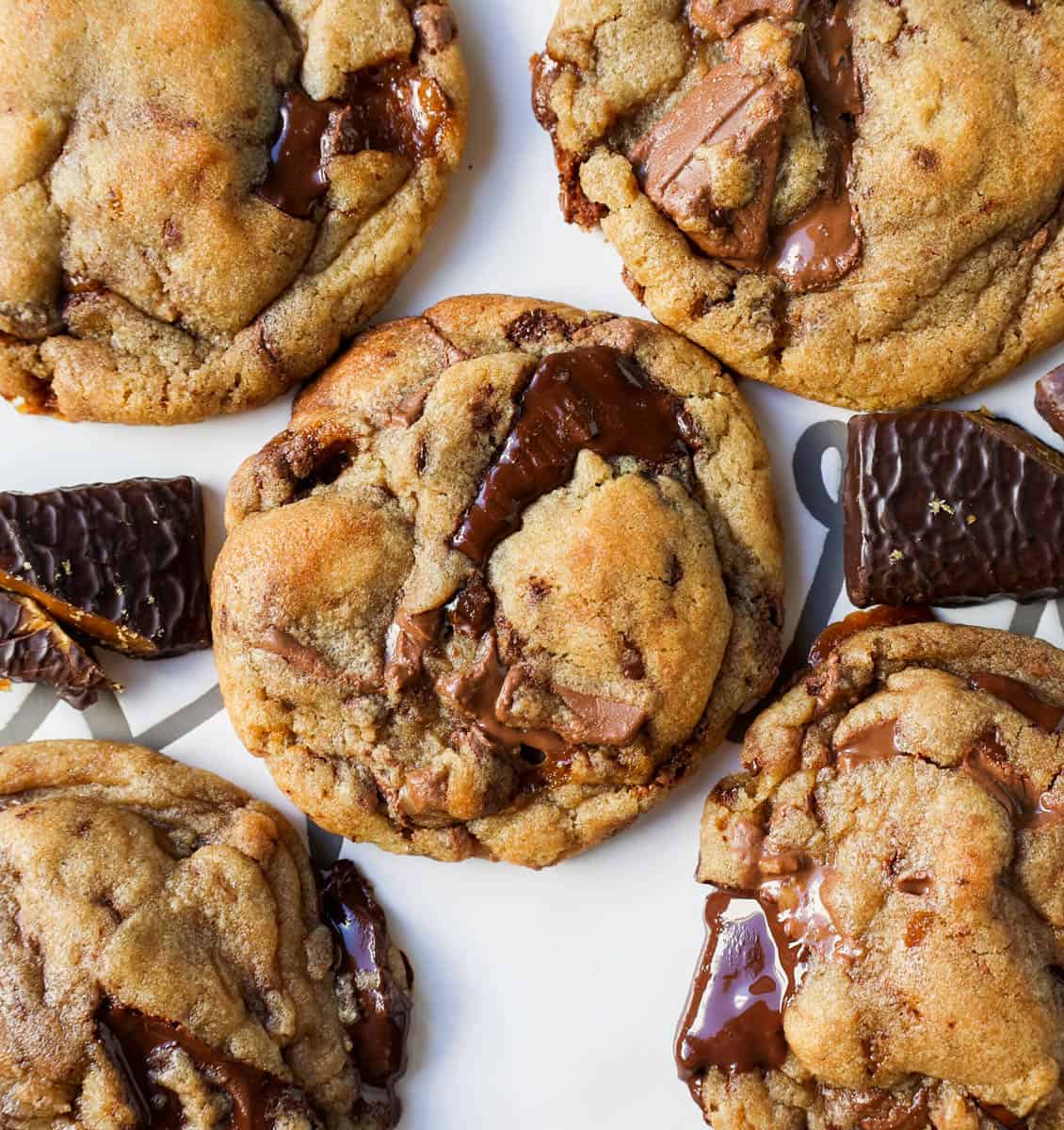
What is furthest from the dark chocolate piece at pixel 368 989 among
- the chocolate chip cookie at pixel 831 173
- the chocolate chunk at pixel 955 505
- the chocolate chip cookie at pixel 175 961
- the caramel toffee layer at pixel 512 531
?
the chocolate chip cookie at pixel 831 173

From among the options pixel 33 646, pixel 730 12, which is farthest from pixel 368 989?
pixel 730 12

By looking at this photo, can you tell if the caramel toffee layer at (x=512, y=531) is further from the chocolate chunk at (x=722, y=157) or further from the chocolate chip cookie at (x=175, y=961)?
the chocolate chip cookie at (x=175, y=961)

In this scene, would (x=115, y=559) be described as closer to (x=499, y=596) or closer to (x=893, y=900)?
(x=499, y=596)

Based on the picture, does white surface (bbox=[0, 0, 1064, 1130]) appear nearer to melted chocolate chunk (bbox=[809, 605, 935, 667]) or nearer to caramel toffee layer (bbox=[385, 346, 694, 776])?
melted chocolate chunk (bbox=[809, 605, 935, 667])

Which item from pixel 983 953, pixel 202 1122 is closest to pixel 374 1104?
pixel 202 1122

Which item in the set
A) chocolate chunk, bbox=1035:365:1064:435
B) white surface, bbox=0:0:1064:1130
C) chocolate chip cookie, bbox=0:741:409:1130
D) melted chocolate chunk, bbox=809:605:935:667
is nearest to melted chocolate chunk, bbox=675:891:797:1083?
white surface, bbox=0:0:1064:1130
